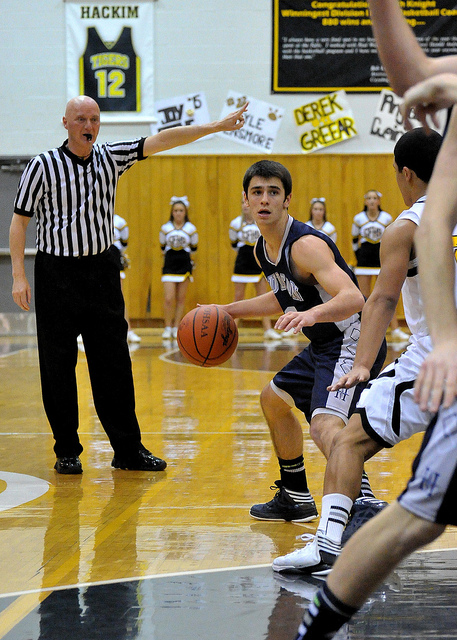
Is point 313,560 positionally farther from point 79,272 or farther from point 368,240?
point 368,240

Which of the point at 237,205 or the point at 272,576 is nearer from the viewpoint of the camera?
the point at 272,576

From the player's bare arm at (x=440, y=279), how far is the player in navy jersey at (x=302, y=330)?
169 centimetres

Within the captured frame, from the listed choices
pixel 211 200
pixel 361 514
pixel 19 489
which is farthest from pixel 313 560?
pixel 211 200

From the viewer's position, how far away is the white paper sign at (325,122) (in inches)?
578

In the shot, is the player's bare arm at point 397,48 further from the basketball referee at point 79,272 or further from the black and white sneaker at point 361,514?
the basketball referee at point 79,272

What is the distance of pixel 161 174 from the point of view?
590 inches

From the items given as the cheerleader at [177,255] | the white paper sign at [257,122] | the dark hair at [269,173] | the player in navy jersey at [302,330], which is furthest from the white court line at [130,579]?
the white paper sign at [257,122]

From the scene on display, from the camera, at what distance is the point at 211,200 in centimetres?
1498

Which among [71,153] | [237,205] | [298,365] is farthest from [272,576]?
[237,205]

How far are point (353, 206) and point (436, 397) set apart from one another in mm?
13609

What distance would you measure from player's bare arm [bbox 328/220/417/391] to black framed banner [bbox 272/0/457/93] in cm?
1248

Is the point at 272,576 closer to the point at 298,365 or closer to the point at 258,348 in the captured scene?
the point at 298,365

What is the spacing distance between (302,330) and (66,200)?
1750mm

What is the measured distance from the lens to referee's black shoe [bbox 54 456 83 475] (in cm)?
479
